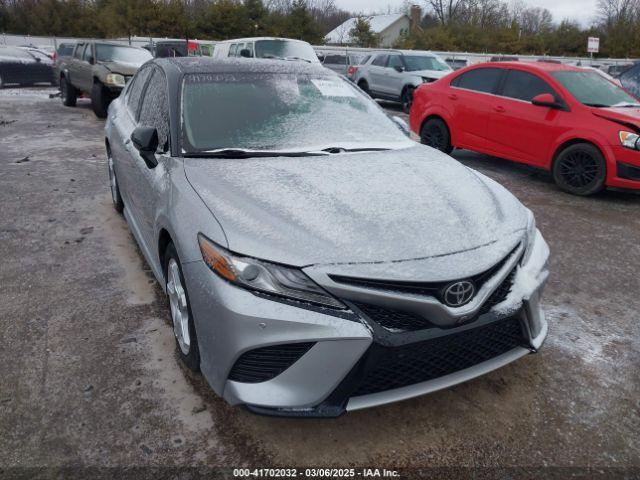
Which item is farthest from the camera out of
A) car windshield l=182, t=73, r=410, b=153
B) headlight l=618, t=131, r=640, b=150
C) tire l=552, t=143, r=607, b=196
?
tire l=552, t=143, r=607, b=196

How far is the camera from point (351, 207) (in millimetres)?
2324

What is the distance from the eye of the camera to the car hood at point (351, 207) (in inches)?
81.0

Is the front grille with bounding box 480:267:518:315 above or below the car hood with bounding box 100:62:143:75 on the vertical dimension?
below

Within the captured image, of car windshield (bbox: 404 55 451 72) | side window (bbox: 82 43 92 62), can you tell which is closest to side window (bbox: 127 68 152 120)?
side window (bbox: 82 43 92 62)

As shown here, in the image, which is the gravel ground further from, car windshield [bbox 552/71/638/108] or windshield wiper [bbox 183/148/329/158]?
car windshield [bbox 552/71/638/108]

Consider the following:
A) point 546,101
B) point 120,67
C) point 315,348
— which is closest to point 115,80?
point 120,67

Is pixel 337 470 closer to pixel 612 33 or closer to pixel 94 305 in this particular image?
pixel 94 305

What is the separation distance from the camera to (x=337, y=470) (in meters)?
2.09

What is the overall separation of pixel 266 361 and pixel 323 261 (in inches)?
17.3

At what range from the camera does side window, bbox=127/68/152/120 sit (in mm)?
3963

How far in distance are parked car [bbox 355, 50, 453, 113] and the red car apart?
20.1ft

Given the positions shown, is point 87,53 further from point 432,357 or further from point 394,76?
point 432,357

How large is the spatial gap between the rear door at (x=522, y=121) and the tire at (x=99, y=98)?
8.16 meters

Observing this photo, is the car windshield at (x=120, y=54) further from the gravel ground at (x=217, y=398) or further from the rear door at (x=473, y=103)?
the gravel ground at (x=217, y=398)
